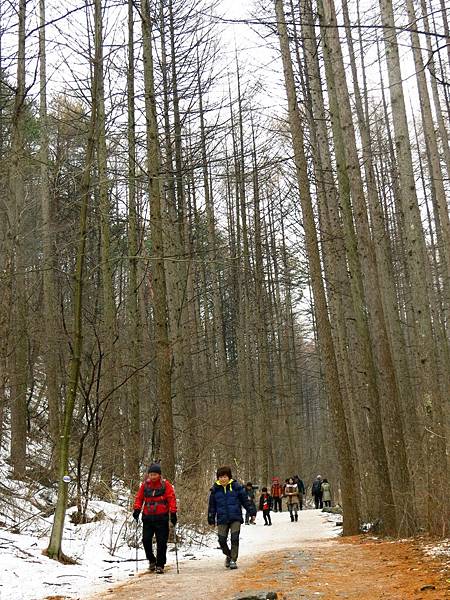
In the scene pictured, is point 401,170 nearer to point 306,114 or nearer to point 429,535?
point 306,114

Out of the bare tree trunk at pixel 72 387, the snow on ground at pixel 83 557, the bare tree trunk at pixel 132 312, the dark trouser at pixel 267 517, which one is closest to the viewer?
the snow on ground at pixel 83 557

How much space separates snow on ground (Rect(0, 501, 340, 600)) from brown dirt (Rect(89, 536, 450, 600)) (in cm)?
53

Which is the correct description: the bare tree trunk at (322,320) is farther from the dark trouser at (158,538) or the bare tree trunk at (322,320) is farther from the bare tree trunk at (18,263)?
the bare tree trunk at (18,263)

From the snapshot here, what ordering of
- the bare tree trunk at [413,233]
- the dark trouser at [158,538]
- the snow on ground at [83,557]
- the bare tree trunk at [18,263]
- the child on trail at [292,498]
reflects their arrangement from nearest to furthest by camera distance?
the snow on ground at [83,557] < the dark trouser at [158,538] < the bare tree trunk at [18,263] < the bare tree trunk at [413,233] < the child on trail at [292,498]

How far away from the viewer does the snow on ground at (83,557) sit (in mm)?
6480

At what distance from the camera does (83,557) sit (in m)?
8.31

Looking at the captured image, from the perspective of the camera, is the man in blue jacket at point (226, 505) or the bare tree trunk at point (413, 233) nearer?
the man in blue jacket at point (226, 505)

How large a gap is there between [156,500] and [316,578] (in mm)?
2532

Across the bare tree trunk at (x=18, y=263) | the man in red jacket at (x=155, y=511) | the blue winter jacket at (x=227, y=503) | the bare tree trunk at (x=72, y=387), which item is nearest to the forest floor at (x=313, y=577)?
the man in red jacket at (x=155, y=511)

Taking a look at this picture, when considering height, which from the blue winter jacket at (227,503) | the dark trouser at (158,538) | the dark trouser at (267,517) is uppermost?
the blue winter jacket at (227,503)

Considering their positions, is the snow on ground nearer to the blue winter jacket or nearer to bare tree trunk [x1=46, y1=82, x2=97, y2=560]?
bare tree trunk [x1=46, y1=82, x2=97, y2=560]

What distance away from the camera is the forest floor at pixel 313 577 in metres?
5.68

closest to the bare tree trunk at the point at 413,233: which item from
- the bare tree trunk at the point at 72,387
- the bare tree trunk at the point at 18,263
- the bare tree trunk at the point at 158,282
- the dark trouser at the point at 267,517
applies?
the bare tree trunk at the point at 158,282

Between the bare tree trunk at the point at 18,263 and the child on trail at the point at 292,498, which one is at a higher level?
the bare tree trunk at the point at 18,263
